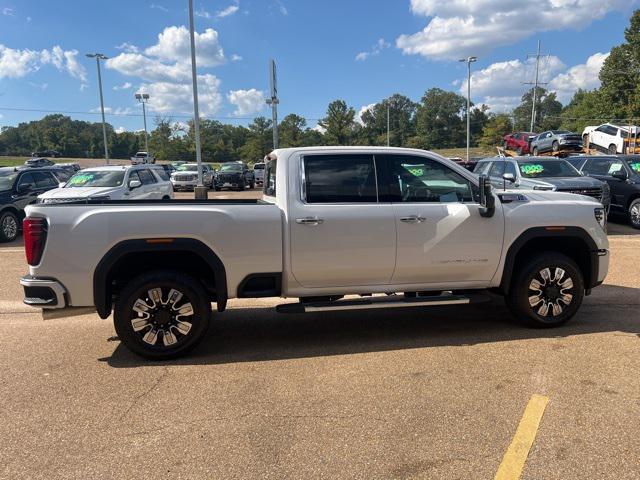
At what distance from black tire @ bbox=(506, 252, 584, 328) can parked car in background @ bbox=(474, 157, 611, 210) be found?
5820mm

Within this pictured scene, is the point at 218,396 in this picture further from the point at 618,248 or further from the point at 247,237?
the point at 618,248

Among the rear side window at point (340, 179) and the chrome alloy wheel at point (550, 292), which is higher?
the rear side window at point (340, 179)

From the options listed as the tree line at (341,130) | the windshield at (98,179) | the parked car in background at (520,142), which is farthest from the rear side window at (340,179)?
the tree line at (341,130)

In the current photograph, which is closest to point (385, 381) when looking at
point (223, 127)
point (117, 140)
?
point (223, 127)

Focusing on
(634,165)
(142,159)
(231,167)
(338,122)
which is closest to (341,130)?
(338,122)

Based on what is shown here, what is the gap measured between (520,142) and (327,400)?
107 ft

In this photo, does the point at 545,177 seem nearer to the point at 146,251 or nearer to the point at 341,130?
the point at 146,251

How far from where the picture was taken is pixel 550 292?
17.1ft

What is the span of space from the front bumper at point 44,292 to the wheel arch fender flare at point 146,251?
0.29 metres

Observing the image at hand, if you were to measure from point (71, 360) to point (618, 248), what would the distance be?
9.95m

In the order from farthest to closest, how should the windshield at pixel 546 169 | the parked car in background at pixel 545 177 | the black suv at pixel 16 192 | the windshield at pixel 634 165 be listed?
the windshield at pixel 634 165, the black suv at pixel 16 192, the windshield at pixel 546 169, the parked car in background at pixel 545 177

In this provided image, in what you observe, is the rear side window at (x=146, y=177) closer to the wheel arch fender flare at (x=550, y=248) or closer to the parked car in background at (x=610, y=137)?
the wheel arch fender flare at (x=550, y=248)

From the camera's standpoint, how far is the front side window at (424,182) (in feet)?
16.1

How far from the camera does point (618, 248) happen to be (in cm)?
997
